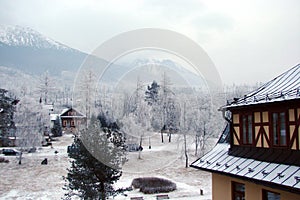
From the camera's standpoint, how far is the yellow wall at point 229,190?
6935 mm

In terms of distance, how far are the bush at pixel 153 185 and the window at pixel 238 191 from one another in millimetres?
13622

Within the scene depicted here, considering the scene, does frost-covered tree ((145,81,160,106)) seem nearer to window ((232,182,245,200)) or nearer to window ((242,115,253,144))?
window ((232,182,245,200))

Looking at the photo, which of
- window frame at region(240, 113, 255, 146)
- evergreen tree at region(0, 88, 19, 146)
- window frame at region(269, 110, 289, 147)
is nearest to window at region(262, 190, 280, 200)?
window frame at region(269, 110, 289, 147)

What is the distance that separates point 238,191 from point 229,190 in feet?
1.23

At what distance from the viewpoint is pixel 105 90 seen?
42.8 meters

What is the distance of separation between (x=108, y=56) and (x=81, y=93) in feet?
95.6

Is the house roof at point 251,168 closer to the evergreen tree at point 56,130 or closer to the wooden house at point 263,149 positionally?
the wooden house at point 263,149

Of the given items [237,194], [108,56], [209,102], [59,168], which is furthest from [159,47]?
[209,102]

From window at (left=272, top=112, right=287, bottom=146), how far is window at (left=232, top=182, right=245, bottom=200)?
1775 mm

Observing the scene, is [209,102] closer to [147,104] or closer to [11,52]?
[147,104]

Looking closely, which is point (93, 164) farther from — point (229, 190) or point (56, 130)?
point (56, 130)

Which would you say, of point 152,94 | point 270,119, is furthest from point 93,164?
point 152,94

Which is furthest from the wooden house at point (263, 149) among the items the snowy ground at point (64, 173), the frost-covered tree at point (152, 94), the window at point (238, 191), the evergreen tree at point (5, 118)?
the frost-covered tree at point (152, 94)

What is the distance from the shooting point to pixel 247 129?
334 inches
